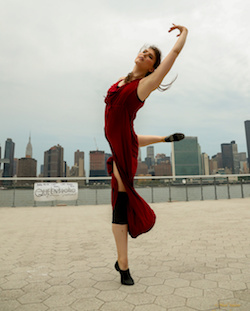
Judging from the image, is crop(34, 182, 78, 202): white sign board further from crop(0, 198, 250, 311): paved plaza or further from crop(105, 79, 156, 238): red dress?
crop(105, 79, 156, 238): red dress

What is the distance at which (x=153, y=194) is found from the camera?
11.9 m

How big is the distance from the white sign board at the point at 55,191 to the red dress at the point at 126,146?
9.90m

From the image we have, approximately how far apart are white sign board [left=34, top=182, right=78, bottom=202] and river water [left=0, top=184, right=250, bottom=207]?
22 centimetres

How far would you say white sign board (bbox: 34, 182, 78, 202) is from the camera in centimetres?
1106

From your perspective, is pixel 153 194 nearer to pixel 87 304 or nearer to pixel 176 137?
pixel 176 137

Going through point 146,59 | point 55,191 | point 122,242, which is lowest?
point 122,242

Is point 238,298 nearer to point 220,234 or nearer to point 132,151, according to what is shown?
point 132,151

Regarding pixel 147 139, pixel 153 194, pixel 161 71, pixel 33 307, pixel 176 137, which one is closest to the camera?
pixel 33 307

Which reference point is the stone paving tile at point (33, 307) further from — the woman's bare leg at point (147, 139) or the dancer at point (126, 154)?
the woman's bare leg at point (147, 139)

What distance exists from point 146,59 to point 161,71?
0.31 m

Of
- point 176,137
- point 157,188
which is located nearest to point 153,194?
point 157,188

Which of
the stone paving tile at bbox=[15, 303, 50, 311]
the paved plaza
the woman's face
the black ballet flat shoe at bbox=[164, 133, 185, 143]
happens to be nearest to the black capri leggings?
the paved plaza

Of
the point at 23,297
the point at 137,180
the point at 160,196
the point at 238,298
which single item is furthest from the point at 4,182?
the point at 238,298

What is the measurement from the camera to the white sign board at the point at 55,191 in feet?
36.3
